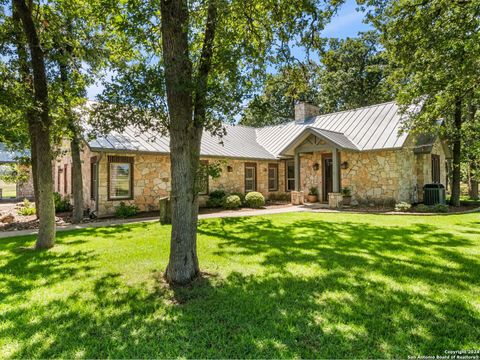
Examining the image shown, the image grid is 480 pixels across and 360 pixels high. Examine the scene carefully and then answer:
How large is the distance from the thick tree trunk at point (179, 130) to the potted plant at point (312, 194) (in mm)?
12523

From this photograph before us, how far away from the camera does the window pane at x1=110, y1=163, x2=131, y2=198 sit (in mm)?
12117

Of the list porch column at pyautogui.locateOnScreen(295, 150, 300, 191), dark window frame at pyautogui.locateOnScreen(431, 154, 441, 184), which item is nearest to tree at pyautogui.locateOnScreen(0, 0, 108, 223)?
porch column at pyautogui.locateOnScreen(295, 150, 300, 191)

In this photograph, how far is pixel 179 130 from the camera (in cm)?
432

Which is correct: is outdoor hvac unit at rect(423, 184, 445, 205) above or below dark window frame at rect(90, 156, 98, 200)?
below

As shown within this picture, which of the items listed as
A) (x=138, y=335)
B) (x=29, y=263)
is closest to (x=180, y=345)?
(x=138, y=335)

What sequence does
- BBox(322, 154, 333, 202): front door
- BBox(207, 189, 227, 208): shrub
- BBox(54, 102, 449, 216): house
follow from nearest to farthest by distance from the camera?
BBox(54, 102, 449, 216): house, BBox(207, 189, 227, 208): shrub, BBox(322, 154, 333, 202): front door

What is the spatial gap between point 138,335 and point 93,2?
22.0 ft

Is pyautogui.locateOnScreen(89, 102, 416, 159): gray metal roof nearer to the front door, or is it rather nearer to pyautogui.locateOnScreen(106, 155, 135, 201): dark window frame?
pyautogui.locateOnScreen(106, 155, 135, 201): dark window frame

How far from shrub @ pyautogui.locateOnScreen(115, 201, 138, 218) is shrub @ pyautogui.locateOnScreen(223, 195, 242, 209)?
4195mm

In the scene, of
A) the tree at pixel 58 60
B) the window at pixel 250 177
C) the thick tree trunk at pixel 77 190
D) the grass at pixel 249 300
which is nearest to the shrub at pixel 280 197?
the window at pixel 250 177

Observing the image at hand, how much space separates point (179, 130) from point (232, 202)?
987 centimetres

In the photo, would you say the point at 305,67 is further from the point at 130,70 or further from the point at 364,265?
the point at 364,265

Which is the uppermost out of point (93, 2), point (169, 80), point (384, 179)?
point (93, 2)

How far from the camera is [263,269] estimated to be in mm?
5066
